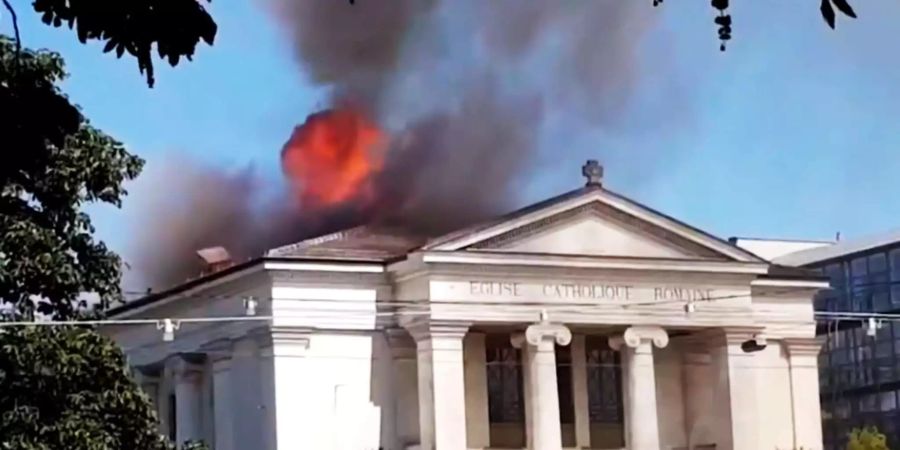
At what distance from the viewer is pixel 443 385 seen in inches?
1721

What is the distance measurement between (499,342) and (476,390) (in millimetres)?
1378

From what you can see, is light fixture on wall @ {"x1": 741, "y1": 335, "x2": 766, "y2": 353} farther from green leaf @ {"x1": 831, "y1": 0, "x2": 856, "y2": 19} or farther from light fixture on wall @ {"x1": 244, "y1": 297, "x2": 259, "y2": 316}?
green leaf @ {"x1": 831, "y1": 0, "x2": 856, "y2": 19}

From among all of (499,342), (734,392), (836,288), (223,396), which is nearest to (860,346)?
(836,288)

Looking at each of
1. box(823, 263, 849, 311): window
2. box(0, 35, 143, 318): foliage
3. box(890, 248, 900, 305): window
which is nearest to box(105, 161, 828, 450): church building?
box(0, 35, 143, 318): foliage

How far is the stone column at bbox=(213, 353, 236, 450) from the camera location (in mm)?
46000

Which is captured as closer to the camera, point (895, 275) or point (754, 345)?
point (754, 345)

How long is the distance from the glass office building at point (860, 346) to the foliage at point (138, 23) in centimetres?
6381

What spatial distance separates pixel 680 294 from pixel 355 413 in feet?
29.1

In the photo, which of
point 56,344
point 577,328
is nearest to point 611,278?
point 577,328

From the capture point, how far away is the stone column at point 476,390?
4650cm

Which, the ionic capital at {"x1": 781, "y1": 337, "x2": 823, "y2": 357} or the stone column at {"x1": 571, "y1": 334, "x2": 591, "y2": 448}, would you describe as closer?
the stone column at {"x1": 571, "y1": 334, "x2": 591, "y2": 448}

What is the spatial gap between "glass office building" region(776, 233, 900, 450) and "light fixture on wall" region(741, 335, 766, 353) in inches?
790

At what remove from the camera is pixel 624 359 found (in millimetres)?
47000

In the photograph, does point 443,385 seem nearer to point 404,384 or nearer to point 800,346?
point 404,384
